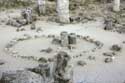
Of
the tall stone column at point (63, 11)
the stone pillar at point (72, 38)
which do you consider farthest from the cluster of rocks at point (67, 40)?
the tall stone column at point (63, 11)

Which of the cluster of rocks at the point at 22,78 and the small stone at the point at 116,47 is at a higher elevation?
the cluster of rocks at the point at 22,78

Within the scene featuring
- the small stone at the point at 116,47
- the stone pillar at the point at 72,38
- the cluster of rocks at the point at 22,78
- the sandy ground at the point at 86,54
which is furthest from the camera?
the stone pillar at the point at 72,38

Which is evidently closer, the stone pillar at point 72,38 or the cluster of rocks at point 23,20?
the stone pillar at point 72,38

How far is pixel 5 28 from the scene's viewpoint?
1561cm

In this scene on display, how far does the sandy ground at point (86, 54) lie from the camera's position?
10172 mm

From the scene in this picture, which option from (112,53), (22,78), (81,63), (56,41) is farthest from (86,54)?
(22,78)

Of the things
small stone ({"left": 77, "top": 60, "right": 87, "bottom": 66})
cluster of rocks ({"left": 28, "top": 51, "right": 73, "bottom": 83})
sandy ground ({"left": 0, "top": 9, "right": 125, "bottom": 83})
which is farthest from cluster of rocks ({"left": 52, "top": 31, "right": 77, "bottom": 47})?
cluster of rocks ({"left": 28, "top": 51, "right": 73, "bottom": 83})

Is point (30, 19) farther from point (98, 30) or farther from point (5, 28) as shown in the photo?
point (98, 30)

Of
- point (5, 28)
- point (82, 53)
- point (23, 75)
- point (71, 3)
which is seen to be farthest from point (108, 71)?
point (71, 3)

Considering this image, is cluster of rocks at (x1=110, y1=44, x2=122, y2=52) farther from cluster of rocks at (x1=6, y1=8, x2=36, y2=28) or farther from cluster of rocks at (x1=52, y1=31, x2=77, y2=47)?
cluster of rocks at (x1=6, y1=8, x2=36, y2=28)

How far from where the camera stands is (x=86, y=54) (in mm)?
11977

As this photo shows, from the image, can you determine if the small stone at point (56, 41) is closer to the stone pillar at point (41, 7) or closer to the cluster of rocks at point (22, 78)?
the stone pillar at point (41, 7)

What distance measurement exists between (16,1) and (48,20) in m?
4.05

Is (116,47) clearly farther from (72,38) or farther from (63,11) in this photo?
(63,11)
